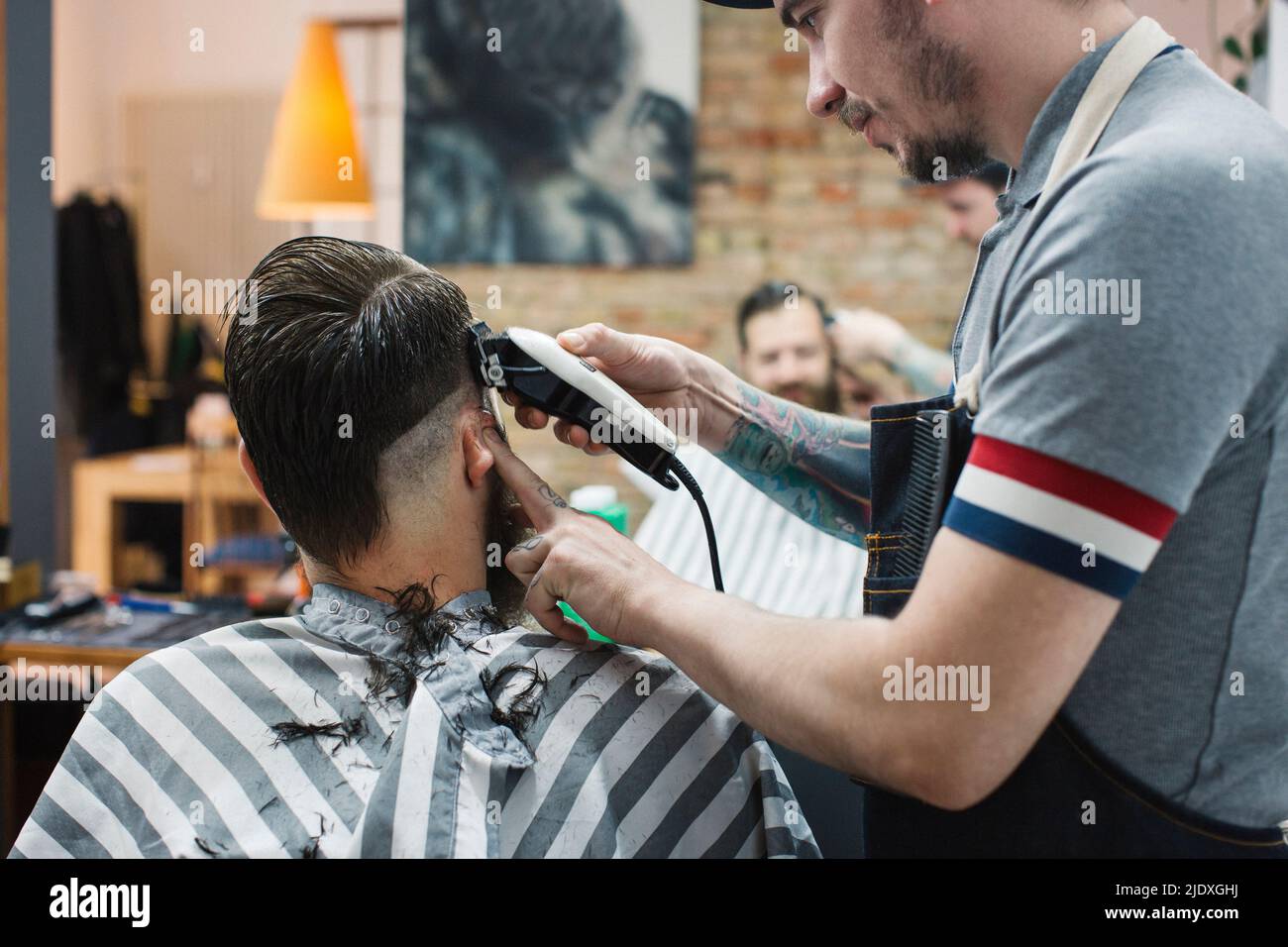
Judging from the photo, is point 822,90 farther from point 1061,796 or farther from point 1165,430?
point 1061,796

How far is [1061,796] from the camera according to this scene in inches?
35.2

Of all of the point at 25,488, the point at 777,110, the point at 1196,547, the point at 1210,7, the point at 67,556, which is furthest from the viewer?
the point at 67,556

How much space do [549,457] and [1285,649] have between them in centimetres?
334

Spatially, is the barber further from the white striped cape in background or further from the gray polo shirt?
the white striped cape in background

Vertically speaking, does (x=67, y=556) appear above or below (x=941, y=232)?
below

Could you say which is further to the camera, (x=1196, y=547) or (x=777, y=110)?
(x=777, y=110)

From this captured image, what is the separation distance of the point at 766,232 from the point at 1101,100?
307 cm

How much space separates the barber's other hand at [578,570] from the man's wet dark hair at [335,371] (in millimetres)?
127

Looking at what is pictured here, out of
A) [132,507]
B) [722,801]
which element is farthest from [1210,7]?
[132,507]

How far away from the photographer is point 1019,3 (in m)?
0.91

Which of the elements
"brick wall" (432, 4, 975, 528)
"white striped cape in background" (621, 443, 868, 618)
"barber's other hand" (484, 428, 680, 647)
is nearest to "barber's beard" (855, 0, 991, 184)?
"barber's other hand" (484, 428, 680, 647)

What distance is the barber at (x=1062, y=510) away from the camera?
28.8 inches

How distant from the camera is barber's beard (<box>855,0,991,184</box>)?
0.94 m
